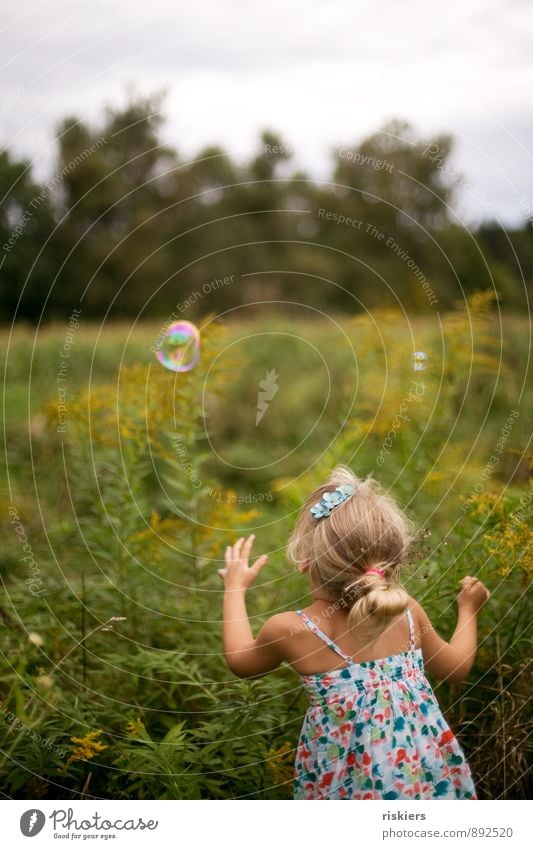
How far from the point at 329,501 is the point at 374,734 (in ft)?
1.87

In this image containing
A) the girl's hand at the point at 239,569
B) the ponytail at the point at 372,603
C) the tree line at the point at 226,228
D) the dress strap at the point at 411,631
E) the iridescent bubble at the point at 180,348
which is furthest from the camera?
the tree line at the point at 226,228

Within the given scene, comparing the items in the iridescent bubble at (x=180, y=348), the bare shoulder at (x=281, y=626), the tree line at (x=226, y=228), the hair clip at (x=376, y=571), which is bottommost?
the bare shoulder at (x=281, y=626)

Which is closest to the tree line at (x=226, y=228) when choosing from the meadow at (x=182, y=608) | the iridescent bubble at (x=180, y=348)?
the iridescent bubble at (x=180, y=348)

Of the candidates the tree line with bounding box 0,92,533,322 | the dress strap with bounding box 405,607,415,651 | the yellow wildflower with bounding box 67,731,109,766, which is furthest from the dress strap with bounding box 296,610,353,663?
the tree line with bounding box 0,92,533,322

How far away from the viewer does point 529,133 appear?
101 inches

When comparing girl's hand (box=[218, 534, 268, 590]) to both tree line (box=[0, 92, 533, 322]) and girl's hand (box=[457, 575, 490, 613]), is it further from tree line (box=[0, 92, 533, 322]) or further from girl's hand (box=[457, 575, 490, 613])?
tree line (box=[0, 92, 533, 322])

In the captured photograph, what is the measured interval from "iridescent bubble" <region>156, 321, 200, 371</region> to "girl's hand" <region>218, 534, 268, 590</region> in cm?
83

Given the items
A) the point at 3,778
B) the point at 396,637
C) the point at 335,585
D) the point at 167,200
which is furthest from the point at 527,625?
the point at 167,200

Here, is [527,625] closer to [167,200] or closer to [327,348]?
Result: [327,348]

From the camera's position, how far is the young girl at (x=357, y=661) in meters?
1.86

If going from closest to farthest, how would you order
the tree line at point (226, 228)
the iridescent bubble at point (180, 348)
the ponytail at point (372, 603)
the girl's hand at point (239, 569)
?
the ponytail at point (372, 603)
the girl's hand at point (239, 569)
the iridescent bubble at point (180, 348)
the tree line at point (226, 228)

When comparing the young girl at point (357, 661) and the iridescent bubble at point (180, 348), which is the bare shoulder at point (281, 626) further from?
the iridescent bubble at point (180, 348)

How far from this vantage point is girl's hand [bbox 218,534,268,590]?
6.78 ft
